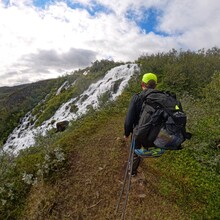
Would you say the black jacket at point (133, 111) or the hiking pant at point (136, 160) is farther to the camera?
the hiking pant at point (136, 160)

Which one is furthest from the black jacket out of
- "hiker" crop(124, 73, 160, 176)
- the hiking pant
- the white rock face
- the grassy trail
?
the white rock face

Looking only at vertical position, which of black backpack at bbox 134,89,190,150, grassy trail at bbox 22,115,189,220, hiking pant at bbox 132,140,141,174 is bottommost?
grassy trail at bbox 22,115,189,220

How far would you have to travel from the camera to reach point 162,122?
11.4 ft

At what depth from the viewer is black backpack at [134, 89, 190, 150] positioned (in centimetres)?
336

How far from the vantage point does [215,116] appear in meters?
7.69

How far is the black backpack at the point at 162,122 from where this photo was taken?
336 cm

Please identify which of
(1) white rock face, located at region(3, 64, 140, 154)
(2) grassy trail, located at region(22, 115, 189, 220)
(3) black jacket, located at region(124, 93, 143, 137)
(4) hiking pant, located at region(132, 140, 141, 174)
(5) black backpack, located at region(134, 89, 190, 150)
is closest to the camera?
(5) black backpack, located at region(134, 89, 190, 150)

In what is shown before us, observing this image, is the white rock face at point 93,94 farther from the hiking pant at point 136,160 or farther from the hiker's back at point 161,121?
the hiker's back at point 161,121

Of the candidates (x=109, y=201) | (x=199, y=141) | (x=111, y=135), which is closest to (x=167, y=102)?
(x=109, y=201)

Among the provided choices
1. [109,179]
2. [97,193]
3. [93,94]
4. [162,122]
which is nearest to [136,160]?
[109,179]

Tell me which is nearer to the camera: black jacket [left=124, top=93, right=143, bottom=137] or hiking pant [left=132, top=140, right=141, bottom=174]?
black jacket [left=124, top=93, right=143, bottom=137]

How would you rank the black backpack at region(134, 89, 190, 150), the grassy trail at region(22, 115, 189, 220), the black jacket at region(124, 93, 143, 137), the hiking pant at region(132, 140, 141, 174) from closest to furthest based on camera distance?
the black backpack at region(134, 89, 190, 150) < the black jacket at region(124, 93, 143, 137) < the hiking pant at region(132, 140, 141, 174) < the grassy trail at region(22, 115, 189, 220)

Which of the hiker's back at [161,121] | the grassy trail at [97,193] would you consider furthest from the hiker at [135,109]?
the grassy trail at [97,193]

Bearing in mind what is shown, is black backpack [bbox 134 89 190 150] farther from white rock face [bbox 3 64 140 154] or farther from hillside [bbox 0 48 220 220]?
white rock face [bbox 3 64 140 154]
